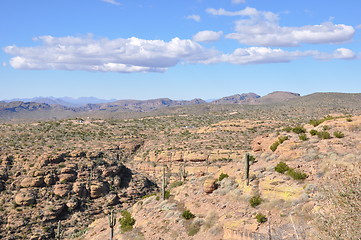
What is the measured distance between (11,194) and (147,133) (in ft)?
145

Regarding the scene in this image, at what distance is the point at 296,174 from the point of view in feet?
68.0

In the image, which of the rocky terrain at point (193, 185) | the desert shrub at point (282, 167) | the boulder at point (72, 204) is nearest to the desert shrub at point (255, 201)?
the rocky terrain at point (193, 185)

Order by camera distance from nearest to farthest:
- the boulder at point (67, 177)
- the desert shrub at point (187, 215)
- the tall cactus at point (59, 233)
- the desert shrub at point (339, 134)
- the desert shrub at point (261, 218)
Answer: the desert shrub at point (261, 218)
the desert shrub at point (187, 215)
the desert shrub at point (339, 134)
the tall cactus at point (59, 233)
the boulder at point (67, 177)

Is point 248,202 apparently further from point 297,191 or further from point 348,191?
point 348,191

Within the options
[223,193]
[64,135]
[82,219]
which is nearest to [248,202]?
[223,193]

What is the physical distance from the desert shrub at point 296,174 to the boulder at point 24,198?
30824 mm

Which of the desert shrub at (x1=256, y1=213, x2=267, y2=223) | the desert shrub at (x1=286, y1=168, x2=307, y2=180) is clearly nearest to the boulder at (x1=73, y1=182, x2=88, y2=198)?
the desert shrub at (x1=256, y1=213, x2=267, y2=223)

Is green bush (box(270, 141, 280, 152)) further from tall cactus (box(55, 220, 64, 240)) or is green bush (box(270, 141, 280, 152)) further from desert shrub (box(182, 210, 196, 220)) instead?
tall cactus (box(55, 220, 64, 240))

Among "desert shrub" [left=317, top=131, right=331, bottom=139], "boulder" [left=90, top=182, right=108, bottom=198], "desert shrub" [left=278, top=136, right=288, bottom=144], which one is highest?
"desert shrub" [left=317, top=131, right=331, bottom=139]

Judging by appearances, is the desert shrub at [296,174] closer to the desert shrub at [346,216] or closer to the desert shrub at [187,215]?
the desert shrub at [346,216]

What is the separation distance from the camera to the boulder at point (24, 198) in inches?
1469

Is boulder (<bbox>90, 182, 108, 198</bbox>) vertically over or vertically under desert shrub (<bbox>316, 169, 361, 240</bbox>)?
under

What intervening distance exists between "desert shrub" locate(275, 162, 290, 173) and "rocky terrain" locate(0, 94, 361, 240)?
0.07m

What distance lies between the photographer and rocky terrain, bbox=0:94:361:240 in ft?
57.3
